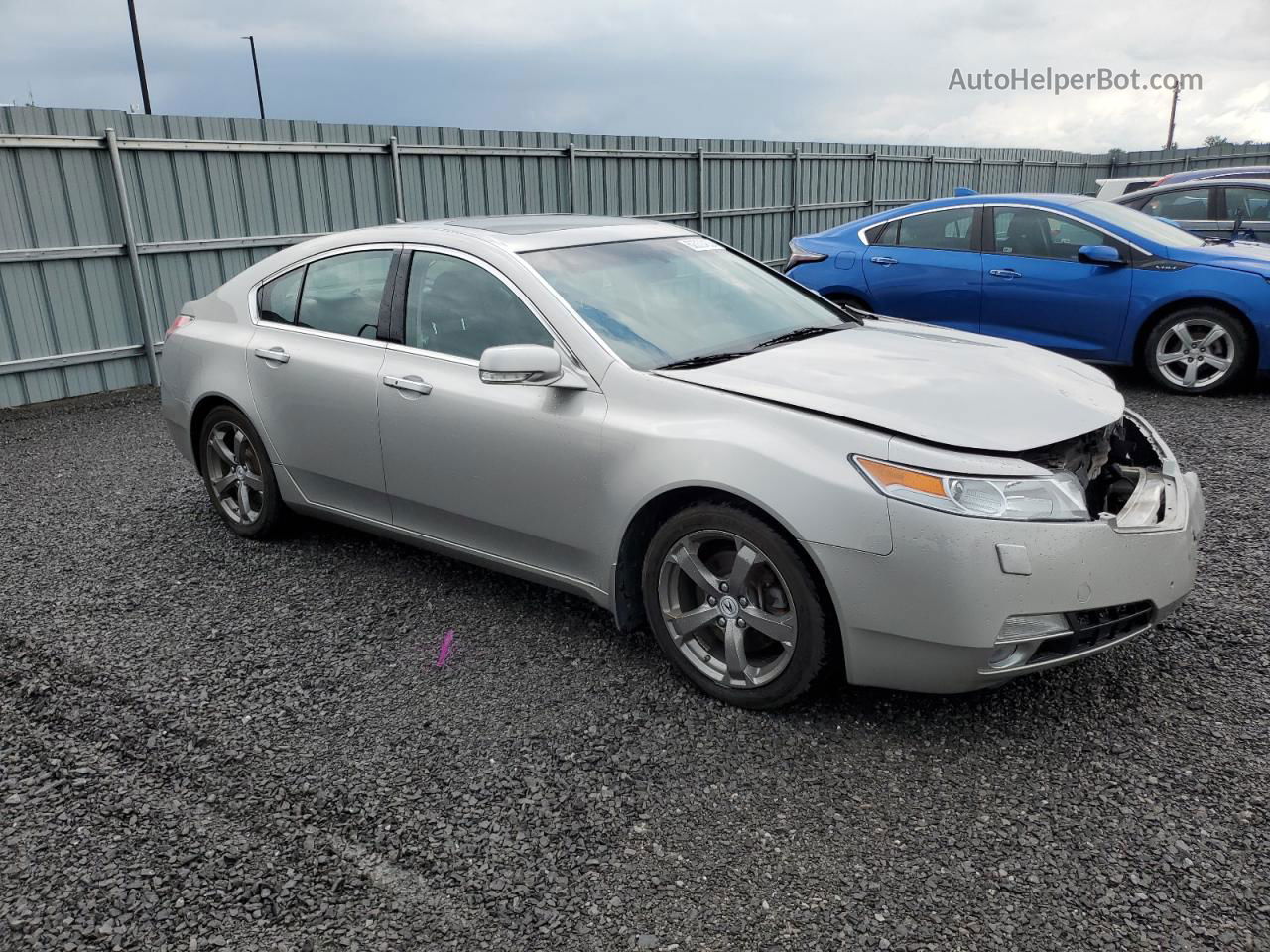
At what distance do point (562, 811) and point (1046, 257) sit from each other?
274 inches


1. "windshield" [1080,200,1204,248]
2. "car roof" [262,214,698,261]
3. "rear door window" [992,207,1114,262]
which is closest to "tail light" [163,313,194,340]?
"car roof" [262,214,698,261]

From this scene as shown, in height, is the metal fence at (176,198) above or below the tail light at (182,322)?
above

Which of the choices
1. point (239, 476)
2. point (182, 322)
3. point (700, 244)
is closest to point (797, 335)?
point (700, 244)

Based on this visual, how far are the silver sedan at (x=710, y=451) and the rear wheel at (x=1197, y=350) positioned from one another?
4.31 m

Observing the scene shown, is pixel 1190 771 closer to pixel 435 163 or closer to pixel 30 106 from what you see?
pixel 30 106

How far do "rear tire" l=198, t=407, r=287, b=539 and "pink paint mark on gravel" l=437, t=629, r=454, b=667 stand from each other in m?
1.38

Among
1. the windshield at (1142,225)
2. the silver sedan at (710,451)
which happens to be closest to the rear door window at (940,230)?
the windshield at (1142,225)

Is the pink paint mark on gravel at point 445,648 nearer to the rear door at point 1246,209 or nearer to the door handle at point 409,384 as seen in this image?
the door handle at point 409,384

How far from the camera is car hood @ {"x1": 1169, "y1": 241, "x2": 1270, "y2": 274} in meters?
7.69

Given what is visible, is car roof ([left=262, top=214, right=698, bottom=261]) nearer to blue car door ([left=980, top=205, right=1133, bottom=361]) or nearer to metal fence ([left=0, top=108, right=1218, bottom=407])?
blue car door ([left=980, top=205, right=1133, bottom=361])

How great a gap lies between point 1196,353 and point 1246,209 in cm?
387

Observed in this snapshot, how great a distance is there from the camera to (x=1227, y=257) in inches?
308

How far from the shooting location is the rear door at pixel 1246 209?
10586 mm

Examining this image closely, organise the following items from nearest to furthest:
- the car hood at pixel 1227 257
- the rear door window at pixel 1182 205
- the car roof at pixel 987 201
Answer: the car hood at pixel 1227 257
the car roof at pixel 987 201
the rear door window at pixel 1182 205
